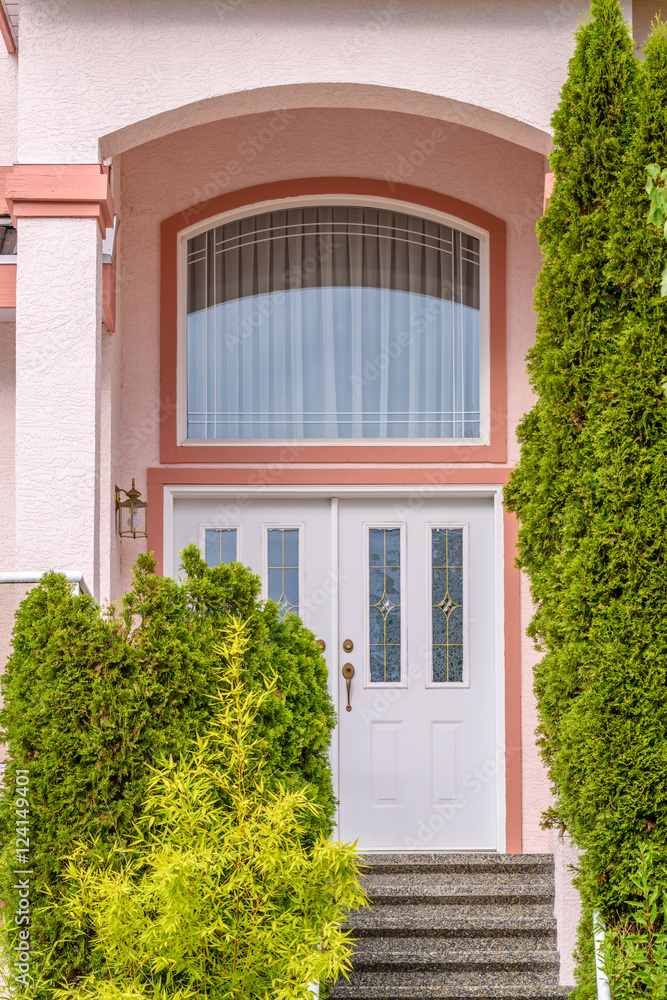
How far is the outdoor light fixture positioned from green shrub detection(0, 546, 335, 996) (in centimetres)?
208

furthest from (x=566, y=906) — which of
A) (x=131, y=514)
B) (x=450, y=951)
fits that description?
(x=131, y=514)

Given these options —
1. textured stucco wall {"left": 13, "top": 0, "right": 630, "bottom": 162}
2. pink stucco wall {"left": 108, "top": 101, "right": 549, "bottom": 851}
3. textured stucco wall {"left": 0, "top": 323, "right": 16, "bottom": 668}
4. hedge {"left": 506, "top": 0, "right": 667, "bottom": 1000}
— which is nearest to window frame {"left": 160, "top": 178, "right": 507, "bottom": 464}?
pink stucco wall {"left": 108, "top": 101, "right": 549, "bottom": 851}

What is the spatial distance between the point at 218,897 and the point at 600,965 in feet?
5.05

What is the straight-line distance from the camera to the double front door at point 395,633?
588 cm

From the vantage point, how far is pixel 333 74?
4.57 m

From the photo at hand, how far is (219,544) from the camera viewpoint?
19.9 ft

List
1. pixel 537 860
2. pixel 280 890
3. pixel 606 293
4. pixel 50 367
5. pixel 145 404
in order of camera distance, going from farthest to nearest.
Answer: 1. pixel 145 404
2. pixel 537 860
3. pixel 50 367
4. pixel 606 293
5. pixel 280 890

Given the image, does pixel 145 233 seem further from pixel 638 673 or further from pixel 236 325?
pixel 638 673

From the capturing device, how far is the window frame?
6.00m

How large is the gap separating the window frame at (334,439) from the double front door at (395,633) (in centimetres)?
30

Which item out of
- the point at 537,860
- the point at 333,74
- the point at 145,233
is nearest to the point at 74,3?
the point at 333,74

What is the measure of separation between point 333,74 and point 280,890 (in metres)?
3.57

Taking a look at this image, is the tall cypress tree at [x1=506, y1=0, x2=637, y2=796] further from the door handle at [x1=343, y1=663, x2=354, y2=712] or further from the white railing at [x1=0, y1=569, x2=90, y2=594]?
the door handle at [x1=343, y1=663, x2=354, y2=712]

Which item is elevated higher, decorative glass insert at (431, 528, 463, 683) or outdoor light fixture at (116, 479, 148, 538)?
outdoor light fixture at (116, 479, 148, 538)
